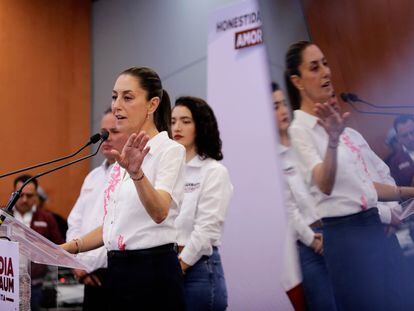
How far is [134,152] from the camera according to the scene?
41.7 inches

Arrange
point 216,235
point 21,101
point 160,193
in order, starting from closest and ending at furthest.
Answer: point 160,193 → point 216,235 → point 21,101

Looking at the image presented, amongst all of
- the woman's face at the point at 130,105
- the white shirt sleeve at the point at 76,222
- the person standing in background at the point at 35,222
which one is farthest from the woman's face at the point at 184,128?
the person standing in background at the point at 35,222

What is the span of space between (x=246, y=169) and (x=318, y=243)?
2.88 m

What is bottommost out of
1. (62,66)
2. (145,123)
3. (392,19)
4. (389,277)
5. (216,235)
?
(216,235)

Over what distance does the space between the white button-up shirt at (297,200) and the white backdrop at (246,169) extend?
97.0 inches

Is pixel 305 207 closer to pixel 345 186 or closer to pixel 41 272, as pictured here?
pixel 345 186

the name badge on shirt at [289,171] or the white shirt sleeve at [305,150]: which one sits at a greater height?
the white shirt sleeve at [305,150]

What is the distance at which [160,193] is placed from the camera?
127 centimetres

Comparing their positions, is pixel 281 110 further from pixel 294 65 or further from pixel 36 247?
pixel 36 247

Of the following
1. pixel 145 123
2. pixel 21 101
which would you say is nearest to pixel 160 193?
pixel 145 123

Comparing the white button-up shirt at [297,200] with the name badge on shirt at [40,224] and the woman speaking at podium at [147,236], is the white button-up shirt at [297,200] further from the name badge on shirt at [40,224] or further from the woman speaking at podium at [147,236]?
the name badge on shirt at [40,224]

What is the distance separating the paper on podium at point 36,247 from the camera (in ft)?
3.77

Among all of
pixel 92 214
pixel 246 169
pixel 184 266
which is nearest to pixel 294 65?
pixel 184 266

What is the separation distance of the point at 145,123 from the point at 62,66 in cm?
294
